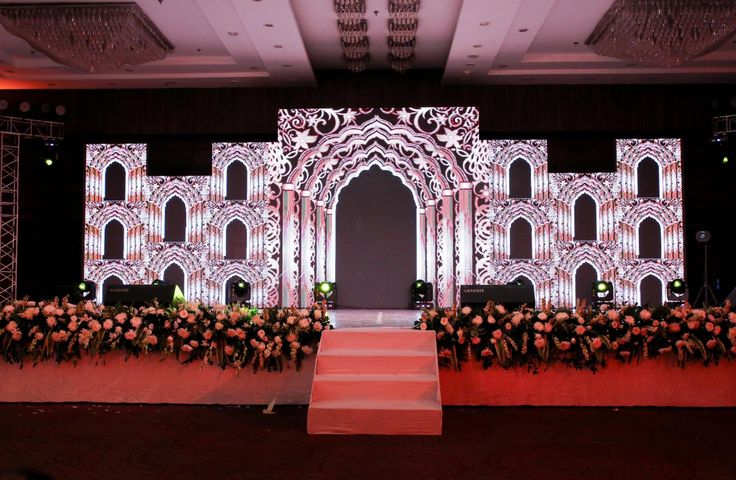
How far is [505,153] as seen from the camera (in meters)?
11.6

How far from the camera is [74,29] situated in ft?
27.9

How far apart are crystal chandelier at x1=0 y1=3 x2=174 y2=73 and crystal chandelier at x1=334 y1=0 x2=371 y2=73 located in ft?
8.64

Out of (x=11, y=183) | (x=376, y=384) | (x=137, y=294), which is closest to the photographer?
(x=376, y=384)

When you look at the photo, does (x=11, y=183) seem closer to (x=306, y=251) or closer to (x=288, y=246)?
(x=288, y=246)

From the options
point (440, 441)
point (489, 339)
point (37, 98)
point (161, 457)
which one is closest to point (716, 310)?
point (489, 339)

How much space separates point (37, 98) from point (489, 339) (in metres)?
9.80

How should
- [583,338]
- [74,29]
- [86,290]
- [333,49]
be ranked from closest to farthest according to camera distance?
[583,338] → [74,29] → [333,49] → [86,290]

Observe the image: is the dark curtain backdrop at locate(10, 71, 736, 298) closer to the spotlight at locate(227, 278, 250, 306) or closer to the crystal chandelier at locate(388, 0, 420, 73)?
the crystal chandelier at locate(388, 0, 420, 73)

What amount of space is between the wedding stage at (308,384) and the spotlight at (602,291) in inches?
227

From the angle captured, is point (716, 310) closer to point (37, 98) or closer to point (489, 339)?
point (489, 339)

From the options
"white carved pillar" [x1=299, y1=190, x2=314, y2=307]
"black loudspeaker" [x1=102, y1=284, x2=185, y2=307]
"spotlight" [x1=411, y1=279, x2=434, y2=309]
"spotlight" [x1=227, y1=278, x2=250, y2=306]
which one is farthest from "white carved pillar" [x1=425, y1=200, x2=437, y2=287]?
"black loudspeaker" [x1=102, y1=284, x2=185, y2=307]

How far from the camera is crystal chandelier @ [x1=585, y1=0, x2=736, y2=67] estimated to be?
7.81 m

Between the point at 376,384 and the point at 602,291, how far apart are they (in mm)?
7137

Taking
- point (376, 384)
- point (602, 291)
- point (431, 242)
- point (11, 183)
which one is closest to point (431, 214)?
point (431, 242)
